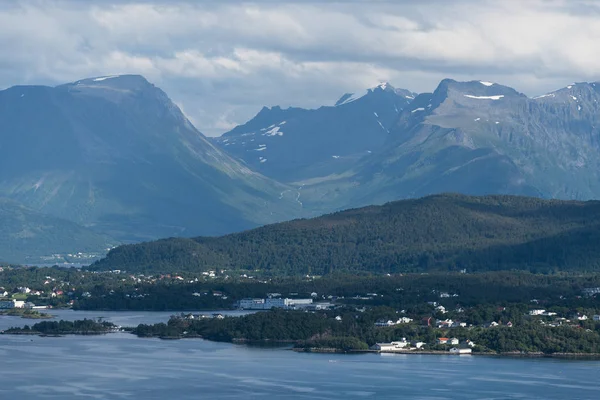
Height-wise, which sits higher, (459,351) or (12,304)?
(12,304)

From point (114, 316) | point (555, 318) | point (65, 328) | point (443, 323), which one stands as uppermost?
point (114, 316)

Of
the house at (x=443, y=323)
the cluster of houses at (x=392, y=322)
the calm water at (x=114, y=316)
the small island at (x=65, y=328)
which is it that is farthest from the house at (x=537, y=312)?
the small island at (x=65, y=328)

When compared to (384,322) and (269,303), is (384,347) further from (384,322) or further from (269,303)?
(269,303)

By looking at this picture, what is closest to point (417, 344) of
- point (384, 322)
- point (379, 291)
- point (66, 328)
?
point (384, 322)

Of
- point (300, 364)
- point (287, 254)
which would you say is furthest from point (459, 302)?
point (287, 254)

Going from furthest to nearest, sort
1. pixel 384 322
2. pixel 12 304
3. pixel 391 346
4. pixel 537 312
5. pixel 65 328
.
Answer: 1. pixel 12 304
2. pixel 537 312
3. pixel 65 328
4. pixel 384 322
5. pixel 391 346

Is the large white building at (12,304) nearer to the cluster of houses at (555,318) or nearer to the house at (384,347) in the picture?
the cluster of houses at (555,318)

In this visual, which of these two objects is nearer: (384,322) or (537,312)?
(384,322)

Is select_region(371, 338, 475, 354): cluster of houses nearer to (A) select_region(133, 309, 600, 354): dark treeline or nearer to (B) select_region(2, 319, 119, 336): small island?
(A) select_region(133, 309, 600, 354): dark treeline

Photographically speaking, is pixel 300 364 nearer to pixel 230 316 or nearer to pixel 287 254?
pixel 230 316
